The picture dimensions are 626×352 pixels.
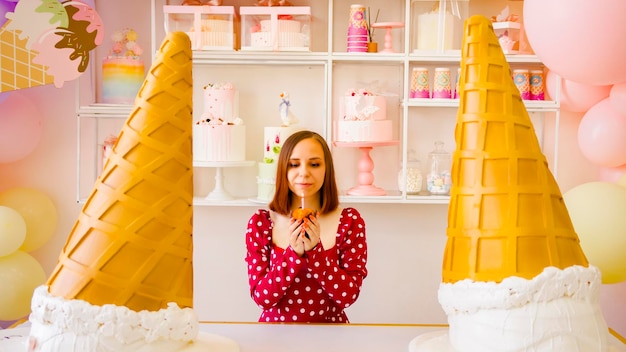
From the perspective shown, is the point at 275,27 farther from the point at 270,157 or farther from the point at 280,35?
the point at 270,157

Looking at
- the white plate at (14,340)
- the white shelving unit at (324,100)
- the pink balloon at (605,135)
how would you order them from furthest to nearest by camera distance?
1. the white shelving unit at (324,100)
2. the pink balloon at (605,135)
3. the white plate at (14,340)

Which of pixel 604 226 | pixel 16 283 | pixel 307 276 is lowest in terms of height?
pixel 16 283

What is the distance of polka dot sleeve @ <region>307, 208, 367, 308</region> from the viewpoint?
175 centimetres

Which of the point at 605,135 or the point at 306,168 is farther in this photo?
the point at 605,135

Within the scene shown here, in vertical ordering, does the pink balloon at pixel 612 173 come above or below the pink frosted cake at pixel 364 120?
below

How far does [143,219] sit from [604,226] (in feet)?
5.31

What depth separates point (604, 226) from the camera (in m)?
2.12

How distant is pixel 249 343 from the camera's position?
47.3 inches

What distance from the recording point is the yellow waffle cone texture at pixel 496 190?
985 mm

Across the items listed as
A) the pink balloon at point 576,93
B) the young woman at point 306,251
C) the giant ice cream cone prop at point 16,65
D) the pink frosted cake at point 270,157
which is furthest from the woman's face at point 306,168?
the pink balloon at point 576,93

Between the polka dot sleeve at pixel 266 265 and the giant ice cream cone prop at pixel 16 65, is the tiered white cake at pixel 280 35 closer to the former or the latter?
the giant ice cream cone prop at pixel 16 65

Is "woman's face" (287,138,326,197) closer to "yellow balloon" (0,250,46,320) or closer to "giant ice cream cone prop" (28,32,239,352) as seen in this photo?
"giant ice cream cone prop" (28,32,239,352)

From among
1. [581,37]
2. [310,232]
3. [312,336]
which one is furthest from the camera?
[581,37]

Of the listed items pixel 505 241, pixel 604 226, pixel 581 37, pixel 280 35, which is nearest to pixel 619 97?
pixel 581 37
